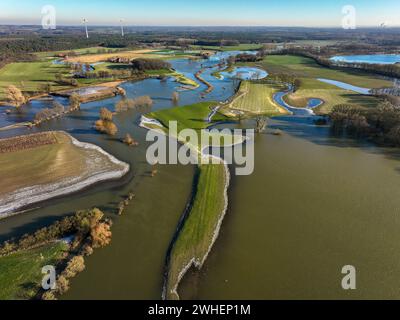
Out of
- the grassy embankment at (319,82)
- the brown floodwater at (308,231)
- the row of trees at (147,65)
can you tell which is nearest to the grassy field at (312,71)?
the grassy embankment at (319,82)

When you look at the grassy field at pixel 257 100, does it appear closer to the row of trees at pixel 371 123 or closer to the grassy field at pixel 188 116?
the grassy field at pixel 188 116

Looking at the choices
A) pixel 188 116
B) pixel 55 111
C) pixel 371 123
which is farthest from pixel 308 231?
pixel 55 111

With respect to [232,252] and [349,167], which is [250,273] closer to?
[232,252]

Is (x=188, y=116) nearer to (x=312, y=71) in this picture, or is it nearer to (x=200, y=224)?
(x=200, y=224)

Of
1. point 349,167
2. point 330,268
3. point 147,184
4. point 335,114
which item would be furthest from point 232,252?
point 335,114

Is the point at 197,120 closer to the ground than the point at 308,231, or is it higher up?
higher up

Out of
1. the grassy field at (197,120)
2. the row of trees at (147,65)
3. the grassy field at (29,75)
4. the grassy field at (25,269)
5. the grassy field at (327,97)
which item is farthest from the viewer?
the row of trees at (147,65)

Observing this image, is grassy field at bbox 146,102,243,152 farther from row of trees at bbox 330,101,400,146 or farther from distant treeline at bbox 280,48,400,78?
distant treeline at bbox 280,48,400,78
